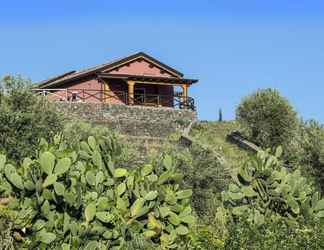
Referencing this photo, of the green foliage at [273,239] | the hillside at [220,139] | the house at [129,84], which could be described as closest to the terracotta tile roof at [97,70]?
the house at [129,84]

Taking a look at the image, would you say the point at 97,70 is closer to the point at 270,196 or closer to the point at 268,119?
the point at 268,119

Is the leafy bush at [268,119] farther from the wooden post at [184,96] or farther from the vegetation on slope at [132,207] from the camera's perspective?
the vegetation on slope at [132,207]

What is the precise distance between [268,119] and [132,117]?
30.6 ft

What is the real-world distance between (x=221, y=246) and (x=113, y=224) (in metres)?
2.11

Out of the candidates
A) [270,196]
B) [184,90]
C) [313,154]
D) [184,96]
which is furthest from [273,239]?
[184,90]

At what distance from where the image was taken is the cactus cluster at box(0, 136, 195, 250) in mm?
13086

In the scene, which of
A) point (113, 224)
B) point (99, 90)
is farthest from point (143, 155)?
point (113, 224)

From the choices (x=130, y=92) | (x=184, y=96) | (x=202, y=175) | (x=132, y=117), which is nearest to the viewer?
(x=202, y=175)

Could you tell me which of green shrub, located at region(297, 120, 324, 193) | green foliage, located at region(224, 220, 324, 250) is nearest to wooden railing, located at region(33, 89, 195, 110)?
green shrub, located at region(297, 120, 324, 193)

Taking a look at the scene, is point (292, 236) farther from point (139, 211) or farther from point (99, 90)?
point (99, 90)

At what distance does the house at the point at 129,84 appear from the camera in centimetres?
5219

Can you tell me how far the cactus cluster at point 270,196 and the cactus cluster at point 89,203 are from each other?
2.02 meters

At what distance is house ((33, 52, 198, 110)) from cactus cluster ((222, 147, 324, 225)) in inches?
1351

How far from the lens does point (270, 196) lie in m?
16.7
